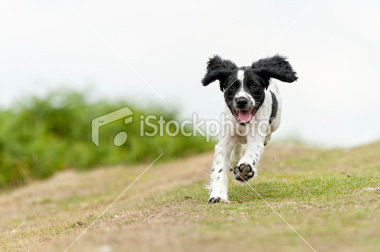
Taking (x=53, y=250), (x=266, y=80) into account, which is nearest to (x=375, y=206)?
(x=266, y=80)

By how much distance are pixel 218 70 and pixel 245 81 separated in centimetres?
59

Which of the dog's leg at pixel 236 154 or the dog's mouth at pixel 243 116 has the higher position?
the dog's mouth at pixel 243 116

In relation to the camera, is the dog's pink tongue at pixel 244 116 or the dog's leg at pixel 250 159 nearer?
the dog's leg at pixel 250 159

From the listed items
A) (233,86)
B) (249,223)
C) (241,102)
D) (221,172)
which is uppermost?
(233,86)

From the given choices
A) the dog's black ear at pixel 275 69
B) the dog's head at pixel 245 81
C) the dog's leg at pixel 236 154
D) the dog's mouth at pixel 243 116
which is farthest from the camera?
the dog's leg at pixel 236 154

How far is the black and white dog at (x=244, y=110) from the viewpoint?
711cm

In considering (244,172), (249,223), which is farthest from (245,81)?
(249,223)

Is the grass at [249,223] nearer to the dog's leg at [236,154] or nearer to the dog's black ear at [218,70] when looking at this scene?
the dog's leg at [236,154]

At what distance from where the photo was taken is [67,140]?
77.1ft

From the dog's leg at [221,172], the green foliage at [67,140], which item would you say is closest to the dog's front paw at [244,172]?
the dog's leg at [221,172]

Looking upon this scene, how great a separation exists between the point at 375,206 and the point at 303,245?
1793mm

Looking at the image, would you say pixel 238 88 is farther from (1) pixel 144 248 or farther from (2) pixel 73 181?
(2) pixel 73 181

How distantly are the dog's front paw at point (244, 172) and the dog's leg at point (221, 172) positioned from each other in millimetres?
335

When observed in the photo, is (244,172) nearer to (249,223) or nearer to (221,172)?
(221,172)
